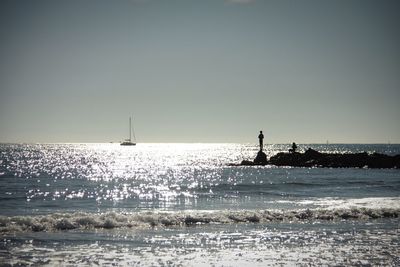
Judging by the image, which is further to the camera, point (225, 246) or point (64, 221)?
point (64, 221)

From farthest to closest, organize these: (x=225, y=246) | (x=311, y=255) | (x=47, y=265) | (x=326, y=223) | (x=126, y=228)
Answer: (x=326, y=223), (x=126, y=228), (x=225, y=246), (x=311, y=255), (x=47, y=265)

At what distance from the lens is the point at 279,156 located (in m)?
79.5

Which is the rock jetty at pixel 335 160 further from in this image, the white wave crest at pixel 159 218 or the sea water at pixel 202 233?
the white wave crest at pixel 159 218

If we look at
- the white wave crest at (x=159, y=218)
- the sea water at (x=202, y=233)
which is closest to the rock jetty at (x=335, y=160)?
the sea water at (x=202, y=233)

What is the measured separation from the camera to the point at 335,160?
70.9m

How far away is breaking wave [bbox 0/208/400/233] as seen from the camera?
21.5m

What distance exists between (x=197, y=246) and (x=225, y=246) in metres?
0.98

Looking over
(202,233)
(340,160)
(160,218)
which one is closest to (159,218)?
(160,218)

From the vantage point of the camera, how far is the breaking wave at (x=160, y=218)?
21547 millimetres

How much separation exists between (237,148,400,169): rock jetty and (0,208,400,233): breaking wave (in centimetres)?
4300

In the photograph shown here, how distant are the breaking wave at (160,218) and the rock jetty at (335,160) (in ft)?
141

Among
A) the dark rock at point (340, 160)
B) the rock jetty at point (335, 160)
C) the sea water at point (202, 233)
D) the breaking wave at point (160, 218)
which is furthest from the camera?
the rock jetty at point (335, 160)

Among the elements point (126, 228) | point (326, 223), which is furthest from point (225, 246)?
point (326, 223)

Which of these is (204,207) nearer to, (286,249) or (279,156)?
(286,249)
